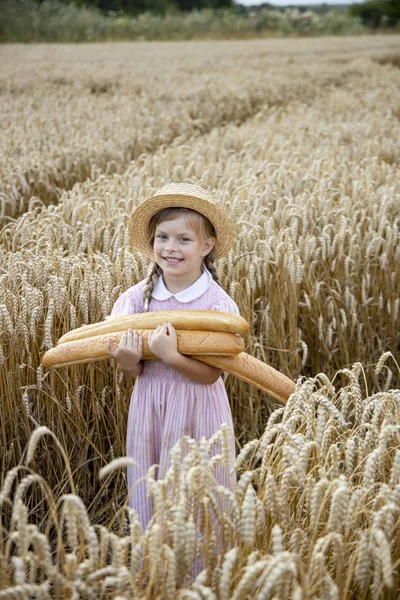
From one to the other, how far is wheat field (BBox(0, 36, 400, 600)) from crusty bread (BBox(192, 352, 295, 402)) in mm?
52

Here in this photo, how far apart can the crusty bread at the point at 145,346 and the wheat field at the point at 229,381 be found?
224 millimetres

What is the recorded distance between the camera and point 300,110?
8.12m

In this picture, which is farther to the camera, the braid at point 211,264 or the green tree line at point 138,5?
the green tree line at point 138,5

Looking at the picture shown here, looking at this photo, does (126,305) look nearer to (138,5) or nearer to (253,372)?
(253,372)

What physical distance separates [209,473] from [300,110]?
747 cm

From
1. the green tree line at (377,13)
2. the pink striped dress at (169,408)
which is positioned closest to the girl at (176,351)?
the pink striped dress at (169,408)

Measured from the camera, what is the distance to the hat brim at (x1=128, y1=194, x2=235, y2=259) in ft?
6.01

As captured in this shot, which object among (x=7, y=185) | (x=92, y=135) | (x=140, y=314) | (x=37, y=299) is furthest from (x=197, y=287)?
(x=92, y=135)

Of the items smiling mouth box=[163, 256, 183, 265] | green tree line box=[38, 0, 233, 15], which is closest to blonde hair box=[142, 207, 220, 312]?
smiling mouth box=[163, 256, 183, 265]

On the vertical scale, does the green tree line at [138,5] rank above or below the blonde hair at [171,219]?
above

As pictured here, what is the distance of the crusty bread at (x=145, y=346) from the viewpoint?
1.72 metres

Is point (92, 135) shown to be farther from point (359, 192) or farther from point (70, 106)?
point (359, 192)

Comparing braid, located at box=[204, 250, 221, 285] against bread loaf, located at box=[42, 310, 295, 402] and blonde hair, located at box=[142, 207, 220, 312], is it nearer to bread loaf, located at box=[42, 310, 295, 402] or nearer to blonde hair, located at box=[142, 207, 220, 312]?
blonde hair, located at box=[142, 207, 220, 312]

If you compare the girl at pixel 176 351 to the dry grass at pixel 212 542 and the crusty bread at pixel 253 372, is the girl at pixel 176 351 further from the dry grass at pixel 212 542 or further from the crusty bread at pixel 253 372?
the dry grass at pixel 212 542
